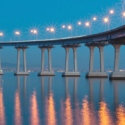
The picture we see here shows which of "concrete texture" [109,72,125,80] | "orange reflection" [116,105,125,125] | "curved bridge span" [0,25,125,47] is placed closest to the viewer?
"orange reflection" [116,105,125,125]

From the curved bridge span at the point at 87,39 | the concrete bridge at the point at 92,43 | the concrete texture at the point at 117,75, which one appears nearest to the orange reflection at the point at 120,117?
the curved bridge span at the point at 87,39

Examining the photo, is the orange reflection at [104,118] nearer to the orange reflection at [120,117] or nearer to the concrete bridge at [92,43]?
the orange reflection at [120,117]

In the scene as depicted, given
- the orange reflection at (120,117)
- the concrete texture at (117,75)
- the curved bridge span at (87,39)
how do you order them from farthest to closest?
1. the concrete texture at (117,75)
2. the curved bridge span at (87,39)
3. the orange reflection at (120,117)

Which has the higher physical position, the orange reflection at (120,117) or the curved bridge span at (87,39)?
the curved bridge span at (87,39)

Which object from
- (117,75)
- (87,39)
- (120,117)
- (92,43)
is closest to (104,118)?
(120,117)

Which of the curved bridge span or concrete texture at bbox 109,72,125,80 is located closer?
the curved bridge span

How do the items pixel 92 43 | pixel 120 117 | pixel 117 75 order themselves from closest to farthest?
pixel 120 117
pixel 117 75
pixel 92 43

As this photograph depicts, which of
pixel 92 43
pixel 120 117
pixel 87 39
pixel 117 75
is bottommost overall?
pixel 120 117

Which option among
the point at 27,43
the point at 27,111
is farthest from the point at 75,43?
the point at 27,111

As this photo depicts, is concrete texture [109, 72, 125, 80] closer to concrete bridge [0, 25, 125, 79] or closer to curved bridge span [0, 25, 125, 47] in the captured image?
concrete bridge [0, 25, 125, 79]

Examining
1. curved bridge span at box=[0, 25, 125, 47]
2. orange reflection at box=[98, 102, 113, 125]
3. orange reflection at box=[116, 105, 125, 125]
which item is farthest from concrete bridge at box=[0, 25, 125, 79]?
orange reflection at box=[98, 102, 113, 125]

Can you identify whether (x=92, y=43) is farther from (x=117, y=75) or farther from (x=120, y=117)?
(x=120, y=117)

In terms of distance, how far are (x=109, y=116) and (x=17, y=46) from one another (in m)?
109

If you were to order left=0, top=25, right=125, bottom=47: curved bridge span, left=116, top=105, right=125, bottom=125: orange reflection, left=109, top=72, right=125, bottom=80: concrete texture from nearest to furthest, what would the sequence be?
left=116, top=105, right=125, bottom=125: orange reflection, left=0, top=25, right=125, bottom=47: curved bridge span, left=109, top=72, right=125, bottom=80: concrete texture
